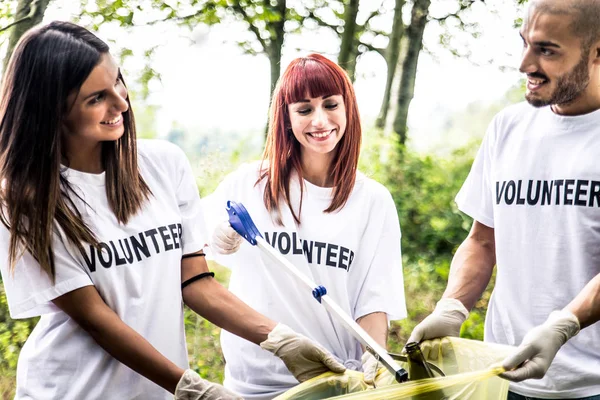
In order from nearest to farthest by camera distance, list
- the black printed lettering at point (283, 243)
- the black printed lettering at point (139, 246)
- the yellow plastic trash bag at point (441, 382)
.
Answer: the yellow plastic trash bag at point (441, 382) < the black printed lettering at point (139, 246) < the black printed lettering at point (283, 243)

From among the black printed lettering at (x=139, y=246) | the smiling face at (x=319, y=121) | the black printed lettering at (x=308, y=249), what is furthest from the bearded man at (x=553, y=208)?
the black printed lettering at (x=139, y=246)

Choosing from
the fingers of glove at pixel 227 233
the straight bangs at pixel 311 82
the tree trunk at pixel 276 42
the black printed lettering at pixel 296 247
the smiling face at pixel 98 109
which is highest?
the tree trunk at pixel 276 42

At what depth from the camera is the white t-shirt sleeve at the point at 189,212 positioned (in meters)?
2.02

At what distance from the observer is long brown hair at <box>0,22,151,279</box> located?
1753 mm

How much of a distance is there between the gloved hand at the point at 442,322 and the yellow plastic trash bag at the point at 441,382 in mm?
27

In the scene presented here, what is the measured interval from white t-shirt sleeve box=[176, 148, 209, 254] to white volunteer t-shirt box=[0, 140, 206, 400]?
1.4 inches

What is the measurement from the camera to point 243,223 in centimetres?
210

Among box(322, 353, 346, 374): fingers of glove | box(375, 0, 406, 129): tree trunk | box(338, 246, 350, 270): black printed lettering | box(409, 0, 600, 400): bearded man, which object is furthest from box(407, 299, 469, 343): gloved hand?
box(375, 0, 406, 129): tree trunk

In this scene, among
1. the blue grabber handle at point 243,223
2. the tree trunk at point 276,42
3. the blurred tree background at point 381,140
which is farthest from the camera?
the tree trunk at point 276,42

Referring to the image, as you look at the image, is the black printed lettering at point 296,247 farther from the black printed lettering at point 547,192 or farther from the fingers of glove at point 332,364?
the black printed lettering at point 547,192

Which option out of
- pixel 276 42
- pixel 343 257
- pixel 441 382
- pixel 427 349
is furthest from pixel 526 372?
pixel 276 42

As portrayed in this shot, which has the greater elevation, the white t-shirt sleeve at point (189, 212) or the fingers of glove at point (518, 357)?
the white t-shirt sleeve at point (189, 212)

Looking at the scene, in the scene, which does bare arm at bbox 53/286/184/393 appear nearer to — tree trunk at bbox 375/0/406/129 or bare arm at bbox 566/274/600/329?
bare arm at bbox 566/274/600/329

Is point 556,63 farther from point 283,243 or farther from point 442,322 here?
point 283,243
